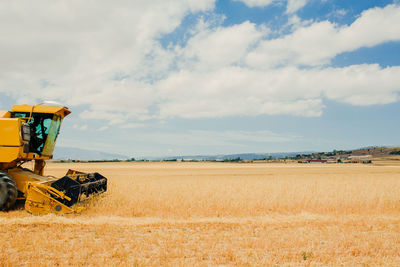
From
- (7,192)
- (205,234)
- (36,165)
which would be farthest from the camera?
(36,165)

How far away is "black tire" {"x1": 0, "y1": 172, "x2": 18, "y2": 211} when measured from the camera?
9.95m

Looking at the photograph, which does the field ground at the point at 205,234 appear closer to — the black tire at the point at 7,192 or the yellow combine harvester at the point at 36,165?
the black tire at the point at 7,192

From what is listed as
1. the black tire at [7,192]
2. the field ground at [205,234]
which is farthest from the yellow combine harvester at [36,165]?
the field ground at [205,234]

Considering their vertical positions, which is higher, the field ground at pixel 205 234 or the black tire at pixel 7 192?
the black tire at pixel 7 192

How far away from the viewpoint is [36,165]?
1322 cm

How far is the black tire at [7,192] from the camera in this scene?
9.95 m

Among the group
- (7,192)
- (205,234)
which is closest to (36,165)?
(7,192)

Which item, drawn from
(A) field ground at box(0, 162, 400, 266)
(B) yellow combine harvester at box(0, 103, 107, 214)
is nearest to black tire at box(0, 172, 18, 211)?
(B) yellow combine harvester at box(0, 103, 107, 214)

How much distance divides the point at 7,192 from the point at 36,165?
3389 mm

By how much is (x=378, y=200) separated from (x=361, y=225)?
6289mm

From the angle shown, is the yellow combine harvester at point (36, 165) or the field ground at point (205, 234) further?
the yellow combine harvester at point (36, 165)

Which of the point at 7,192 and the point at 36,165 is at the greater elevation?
the point at 36,165

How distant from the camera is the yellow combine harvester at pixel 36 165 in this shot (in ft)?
32.4

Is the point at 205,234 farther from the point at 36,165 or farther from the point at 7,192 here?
the point at 36,165
